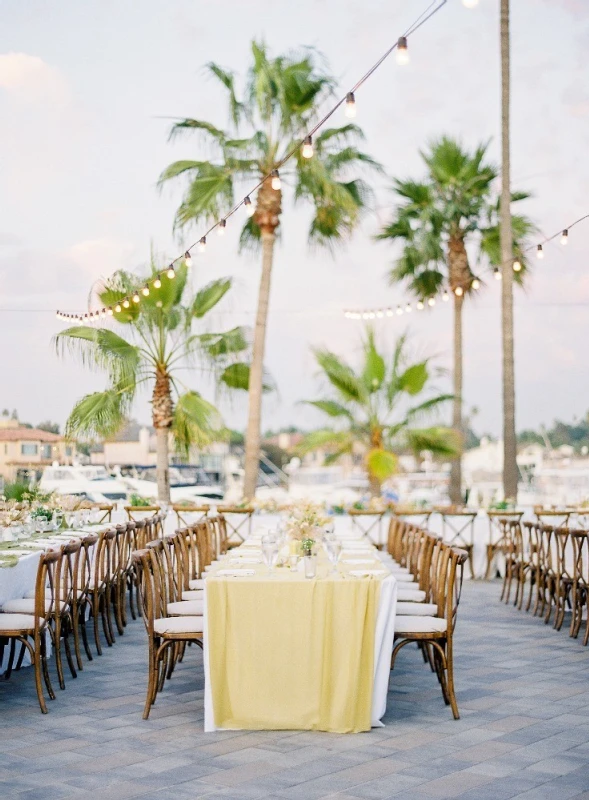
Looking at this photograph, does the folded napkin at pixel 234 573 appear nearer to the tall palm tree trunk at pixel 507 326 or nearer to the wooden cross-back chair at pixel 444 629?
the wooden cross-back chair at pixel 444 629

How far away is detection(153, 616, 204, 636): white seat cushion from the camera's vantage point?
19.6ft

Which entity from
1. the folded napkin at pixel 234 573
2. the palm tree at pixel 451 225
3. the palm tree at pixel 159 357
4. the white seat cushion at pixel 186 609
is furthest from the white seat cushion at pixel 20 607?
the palm tree at pixel 451 225

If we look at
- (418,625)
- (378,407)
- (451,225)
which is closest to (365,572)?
(418,625)

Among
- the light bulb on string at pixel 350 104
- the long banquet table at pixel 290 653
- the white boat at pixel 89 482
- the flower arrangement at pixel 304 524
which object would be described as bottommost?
the long banquet table at pixel 290 653

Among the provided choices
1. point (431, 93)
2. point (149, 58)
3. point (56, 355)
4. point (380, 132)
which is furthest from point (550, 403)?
point (56, 355)

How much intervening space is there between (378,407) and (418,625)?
9457 mm

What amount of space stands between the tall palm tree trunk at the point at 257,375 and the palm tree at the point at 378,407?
92cm

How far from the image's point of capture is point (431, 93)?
18312mm

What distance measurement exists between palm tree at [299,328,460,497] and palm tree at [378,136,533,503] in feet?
9.17

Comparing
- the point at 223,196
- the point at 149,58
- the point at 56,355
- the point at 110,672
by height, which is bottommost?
the point at 110,672

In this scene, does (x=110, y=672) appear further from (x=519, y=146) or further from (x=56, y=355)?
(x=519, y=146)

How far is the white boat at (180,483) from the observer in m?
21.3

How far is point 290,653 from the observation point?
562 cm

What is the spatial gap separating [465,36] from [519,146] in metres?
2.10
